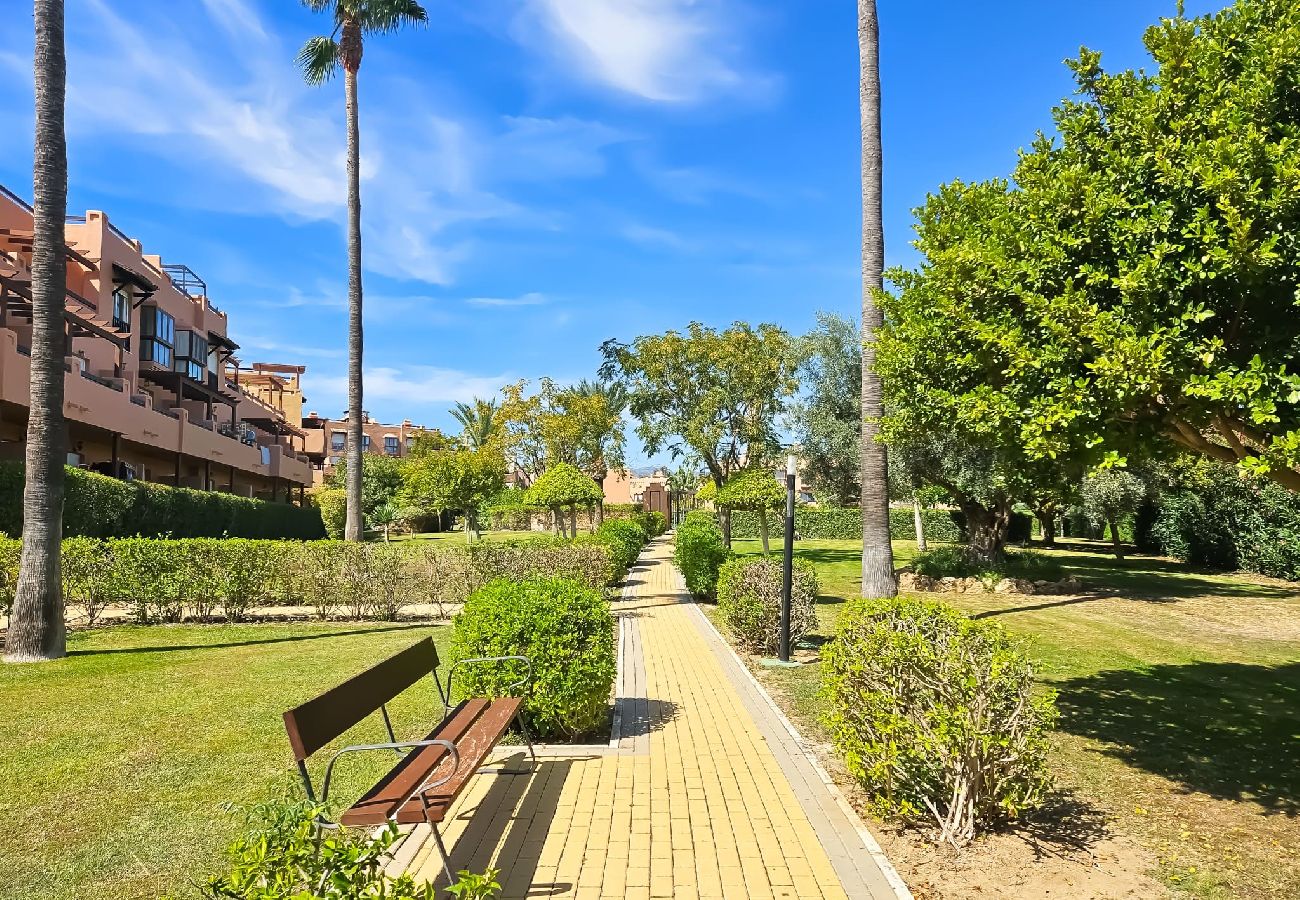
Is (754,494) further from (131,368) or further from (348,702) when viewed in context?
(131,368)

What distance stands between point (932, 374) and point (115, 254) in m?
31.6

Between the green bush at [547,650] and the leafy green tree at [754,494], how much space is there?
15190 mm

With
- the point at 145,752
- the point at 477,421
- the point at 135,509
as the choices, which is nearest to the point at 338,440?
the point at 477,421

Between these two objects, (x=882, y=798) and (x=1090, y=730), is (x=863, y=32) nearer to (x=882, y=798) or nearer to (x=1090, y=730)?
(x=1090, y=730)

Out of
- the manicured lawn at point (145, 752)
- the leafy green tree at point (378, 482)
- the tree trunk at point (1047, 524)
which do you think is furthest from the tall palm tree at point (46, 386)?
the leafy green tree at point (378, 482)

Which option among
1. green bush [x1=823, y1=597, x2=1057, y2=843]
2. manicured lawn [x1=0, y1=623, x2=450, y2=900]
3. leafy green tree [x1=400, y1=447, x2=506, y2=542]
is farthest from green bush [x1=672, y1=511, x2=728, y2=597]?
leafy green tree [x1=400, y1=447, x2=506, y2=542]

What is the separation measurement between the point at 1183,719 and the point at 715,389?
20698 millimetres

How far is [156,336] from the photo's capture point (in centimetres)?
3225

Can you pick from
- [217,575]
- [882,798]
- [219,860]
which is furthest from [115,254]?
[882,798]

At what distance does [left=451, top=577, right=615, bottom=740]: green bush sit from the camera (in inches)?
235

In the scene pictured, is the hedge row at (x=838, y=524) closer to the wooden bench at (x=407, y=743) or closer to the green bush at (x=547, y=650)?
the green bush at (x=547, y=650)

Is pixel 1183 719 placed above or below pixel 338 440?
below

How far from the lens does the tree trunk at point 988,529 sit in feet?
68.4

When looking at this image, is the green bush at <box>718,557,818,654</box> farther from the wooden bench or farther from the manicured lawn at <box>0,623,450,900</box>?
the wooden bench
